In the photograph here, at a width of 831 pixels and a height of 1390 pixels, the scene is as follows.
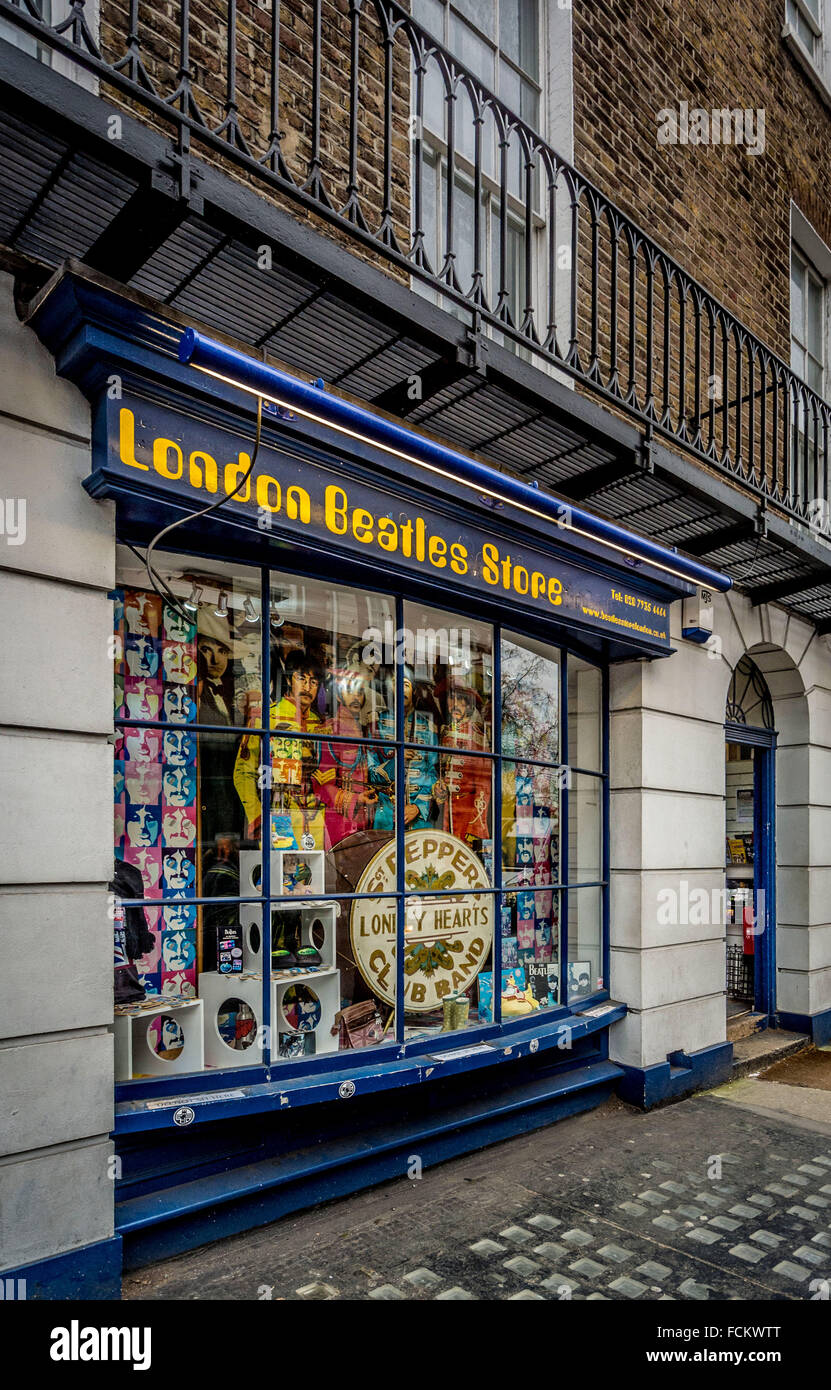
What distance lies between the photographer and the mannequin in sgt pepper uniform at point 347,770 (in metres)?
5.07

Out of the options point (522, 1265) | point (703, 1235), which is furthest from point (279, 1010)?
point (703, 1235)

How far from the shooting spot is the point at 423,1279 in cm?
391

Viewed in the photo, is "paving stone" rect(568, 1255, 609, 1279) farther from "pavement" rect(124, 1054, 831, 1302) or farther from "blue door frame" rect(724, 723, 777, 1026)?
"blue door frame" rect(724, 723, 777, 1026)

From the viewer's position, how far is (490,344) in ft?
15.0

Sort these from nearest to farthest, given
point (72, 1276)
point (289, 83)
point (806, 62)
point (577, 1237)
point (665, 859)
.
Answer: point (72, 1276) < point (577, 1237) < point (289, 83) < point (665, 859) < point (806, 62)

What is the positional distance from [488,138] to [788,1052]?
26.5ft

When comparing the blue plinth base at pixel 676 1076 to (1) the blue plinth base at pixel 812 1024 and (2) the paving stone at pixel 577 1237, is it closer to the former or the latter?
(1) the blue plinth base at pixel 812 1024

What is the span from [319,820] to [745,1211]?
10.2ft

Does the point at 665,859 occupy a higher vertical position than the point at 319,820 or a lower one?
lower

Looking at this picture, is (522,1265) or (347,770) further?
(347,770)

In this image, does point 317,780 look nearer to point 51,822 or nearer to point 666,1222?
point 51,822

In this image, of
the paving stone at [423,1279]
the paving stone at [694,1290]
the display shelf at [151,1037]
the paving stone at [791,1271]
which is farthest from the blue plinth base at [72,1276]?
the paving stone at [791,1271]

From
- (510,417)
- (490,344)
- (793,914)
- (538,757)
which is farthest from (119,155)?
(793,914)

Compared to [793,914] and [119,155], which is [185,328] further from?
[793,914]
